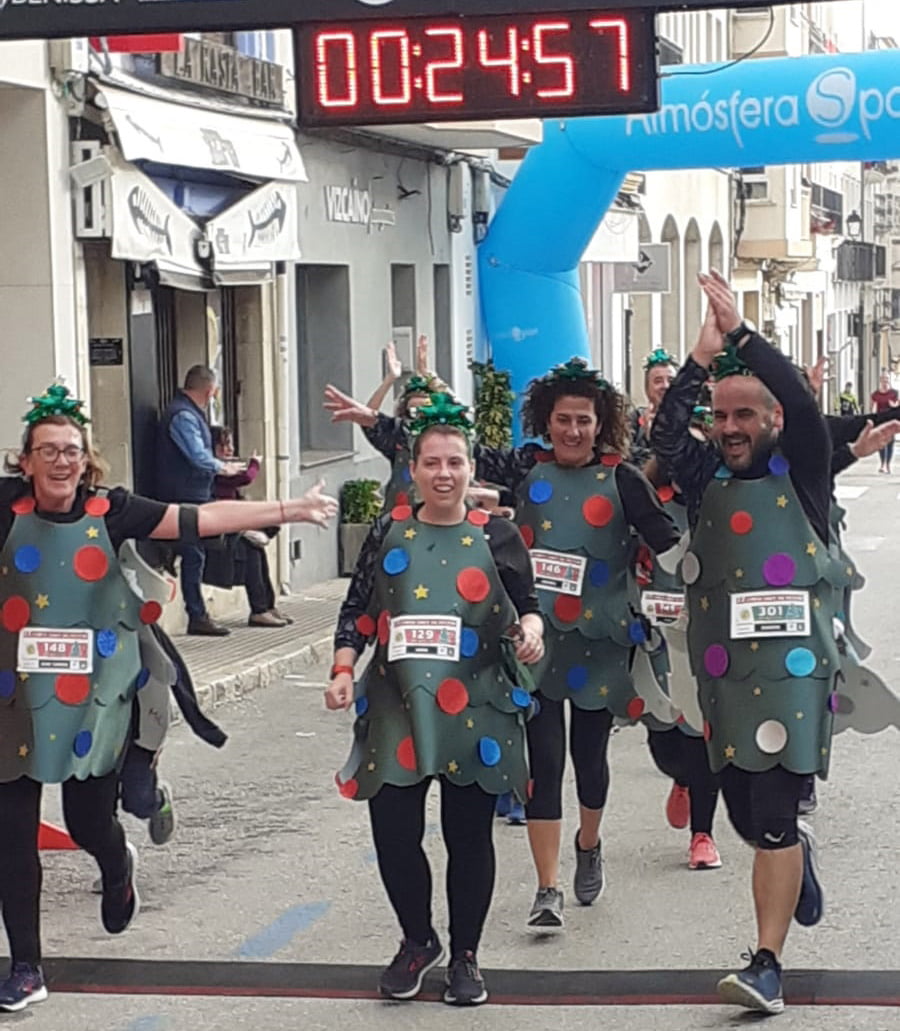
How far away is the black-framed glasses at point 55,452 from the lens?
6449 millimetres

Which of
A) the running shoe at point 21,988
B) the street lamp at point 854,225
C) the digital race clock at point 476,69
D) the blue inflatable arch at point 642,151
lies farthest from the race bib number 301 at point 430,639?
the street lamp at point 854,225

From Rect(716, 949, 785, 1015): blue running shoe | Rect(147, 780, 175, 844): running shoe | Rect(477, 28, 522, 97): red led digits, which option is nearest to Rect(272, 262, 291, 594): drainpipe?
Rect(477, 28, 522, 97): red led digits

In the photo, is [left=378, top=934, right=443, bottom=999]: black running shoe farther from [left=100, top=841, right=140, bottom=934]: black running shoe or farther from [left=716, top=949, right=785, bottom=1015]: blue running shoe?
[left=100, top=841, right=140, bottom=934]: black running shoe

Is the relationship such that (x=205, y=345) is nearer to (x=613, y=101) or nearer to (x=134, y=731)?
(x=613, y=101)

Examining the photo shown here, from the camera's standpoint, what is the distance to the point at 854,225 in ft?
217

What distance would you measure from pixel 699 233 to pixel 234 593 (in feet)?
80.9

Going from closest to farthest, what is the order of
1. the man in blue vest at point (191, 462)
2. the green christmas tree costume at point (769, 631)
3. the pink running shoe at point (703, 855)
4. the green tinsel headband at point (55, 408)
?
the green christmas tree costume at point (769, 631), the green tinsel headband at point (55, 408), the pink running shoe at point (703, 855), the man in blue vest at point (191, 462)

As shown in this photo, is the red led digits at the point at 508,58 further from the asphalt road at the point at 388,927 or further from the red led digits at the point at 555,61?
the asphalt road at the point at 388,927

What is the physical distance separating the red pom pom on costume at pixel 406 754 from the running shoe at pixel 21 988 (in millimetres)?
1235

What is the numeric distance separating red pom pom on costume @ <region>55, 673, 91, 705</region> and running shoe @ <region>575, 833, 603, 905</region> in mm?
2006

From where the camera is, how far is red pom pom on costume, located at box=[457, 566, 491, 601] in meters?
6.34

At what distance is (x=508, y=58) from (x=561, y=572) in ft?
7.30

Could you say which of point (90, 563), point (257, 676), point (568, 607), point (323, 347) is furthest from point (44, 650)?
point (323, 347)

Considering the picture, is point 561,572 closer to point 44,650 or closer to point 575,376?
point 575,376
